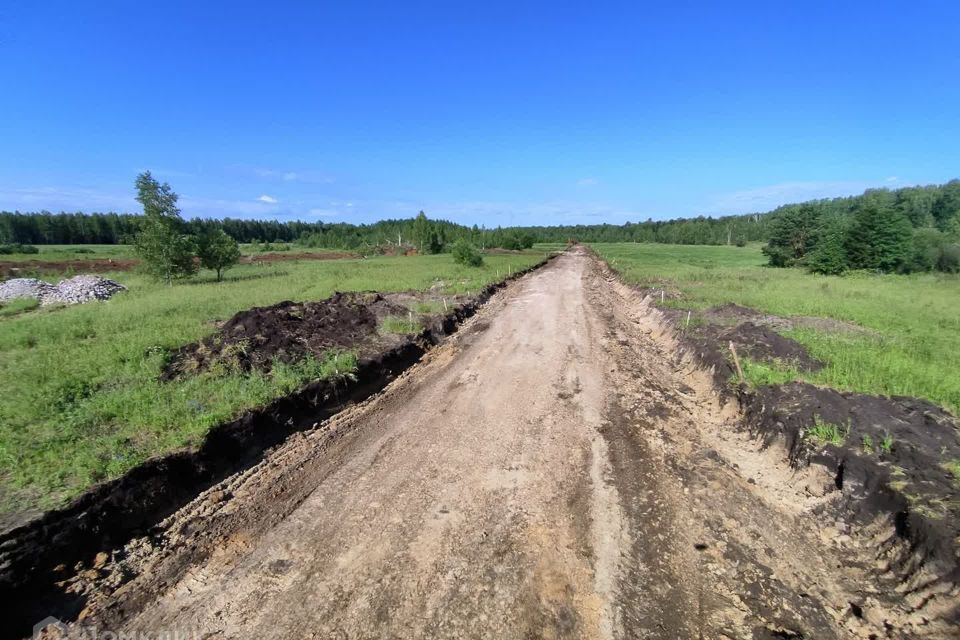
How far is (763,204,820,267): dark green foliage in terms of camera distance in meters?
49.4

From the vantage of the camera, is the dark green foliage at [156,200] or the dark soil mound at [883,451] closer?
the dark soil mound at [883,451]

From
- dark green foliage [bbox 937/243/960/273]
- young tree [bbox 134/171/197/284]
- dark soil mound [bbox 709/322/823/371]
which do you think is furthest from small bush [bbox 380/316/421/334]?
dark green foliage [bbox 937/243/960/273]

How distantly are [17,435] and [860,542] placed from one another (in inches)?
466

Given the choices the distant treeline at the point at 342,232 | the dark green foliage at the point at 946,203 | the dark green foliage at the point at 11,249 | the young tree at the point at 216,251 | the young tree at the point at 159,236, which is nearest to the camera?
the young tree at the point at 159,236

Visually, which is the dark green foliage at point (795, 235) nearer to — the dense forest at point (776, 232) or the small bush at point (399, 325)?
the dense forest at point (776, 232)

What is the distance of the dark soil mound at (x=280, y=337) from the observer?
31.5ft

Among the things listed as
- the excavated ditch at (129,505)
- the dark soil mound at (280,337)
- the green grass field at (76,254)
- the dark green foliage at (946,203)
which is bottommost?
the excavated ditch at (129,505)

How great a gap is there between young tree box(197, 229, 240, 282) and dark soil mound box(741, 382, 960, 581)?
3479cm

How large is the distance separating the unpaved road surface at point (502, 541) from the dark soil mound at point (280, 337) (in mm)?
3132

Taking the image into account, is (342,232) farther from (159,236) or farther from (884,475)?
(884,475)

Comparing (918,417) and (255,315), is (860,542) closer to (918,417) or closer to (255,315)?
(918,417)

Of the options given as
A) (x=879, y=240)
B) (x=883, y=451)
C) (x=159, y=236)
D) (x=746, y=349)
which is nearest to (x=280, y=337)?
(x=746, y=349)

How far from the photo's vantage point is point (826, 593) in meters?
4.37

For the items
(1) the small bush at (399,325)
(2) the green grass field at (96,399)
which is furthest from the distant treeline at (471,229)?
(1) the small bush at (399,325)
